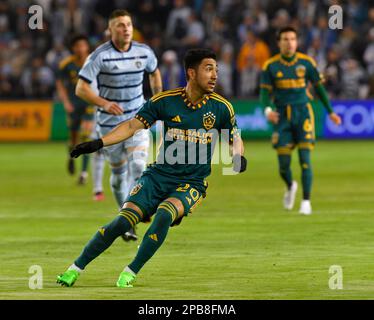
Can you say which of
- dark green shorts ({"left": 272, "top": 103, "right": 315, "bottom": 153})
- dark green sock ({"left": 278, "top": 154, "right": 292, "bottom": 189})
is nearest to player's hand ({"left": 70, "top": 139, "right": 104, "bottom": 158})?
dark green shorts ({"left": 272, "top": 103, "right": 315, "bottom": 153})

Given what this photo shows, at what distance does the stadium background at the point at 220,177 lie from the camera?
10.6 meters

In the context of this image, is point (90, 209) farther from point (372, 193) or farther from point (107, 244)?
point (107, 244)

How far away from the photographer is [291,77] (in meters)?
16.5

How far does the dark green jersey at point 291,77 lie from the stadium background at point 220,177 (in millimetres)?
1655

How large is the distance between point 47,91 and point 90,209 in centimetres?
1552

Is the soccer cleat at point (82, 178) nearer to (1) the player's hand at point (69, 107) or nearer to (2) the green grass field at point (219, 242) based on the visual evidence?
(2) the green grass field at point (219, 242)

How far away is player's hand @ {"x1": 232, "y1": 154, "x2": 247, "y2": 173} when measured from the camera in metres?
10.0

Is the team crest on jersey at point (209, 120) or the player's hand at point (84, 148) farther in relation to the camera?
the team crest on jersey at point (209, 120)

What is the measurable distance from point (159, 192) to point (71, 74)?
1203 centimetres
